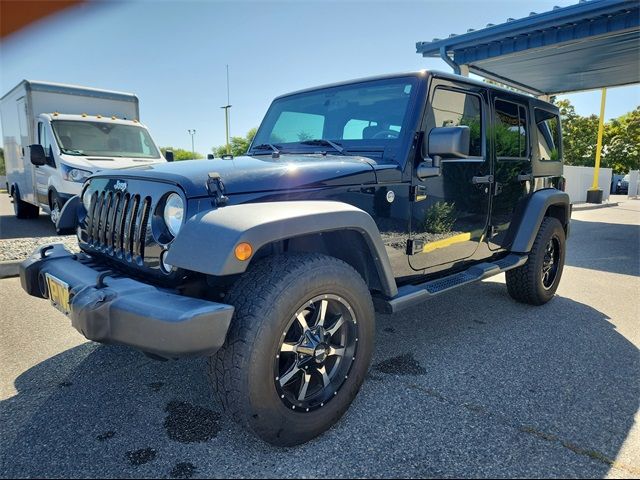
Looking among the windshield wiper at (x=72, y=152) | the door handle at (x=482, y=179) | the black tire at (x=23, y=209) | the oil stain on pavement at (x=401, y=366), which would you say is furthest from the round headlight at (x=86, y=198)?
the black tire at (x=23, y=209)

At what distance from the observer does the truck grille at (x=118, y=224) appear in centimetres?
225

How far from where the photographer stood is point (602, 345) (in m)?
3.39

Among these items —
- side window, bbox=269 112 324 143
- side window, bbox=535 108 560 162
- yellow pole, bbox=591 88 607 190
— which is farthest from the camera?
yellow pole, bbox=591 88 607 190

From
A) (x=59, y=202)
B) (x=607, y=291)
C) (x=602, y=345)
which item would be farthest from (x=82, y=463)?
(x=59, y=202)

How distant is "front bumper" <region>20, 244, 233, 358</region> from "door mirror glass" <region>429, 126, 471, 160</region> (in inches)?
64.3

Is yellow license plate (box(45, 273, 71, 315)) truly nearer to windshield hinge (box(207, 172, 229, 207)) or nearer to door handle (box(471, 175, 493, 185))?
windshield hinge (box(207, 172, 229, 207))

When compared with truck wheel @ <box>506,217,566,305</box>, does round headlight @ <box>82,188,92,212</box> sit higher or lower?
higher

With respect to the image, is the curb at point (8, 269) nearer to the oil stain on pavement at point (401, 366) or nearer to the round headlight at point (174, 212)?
the round headlight at point (174, 212)

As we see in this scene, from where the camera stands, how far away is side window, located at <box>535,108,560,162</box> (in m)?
4.38

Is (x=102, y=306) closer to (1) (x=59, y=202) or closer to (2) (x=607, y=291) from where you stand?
(2) (x=607, y=291)

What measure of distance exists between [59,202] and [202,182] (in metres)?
6.71

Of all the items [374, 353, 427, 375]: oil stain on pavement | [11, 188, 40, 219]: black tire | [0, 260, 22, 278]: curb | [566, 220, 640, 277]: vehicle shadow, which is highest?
[11, 188, 40, 219]: black tire

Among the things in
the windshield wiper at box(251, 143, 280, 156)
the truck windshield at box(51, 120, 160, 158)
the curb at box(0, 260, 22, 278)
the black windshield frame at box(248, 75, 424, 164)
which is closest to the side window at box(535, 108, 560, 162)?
the black windshield frame at box(248, 75, 424, 164)

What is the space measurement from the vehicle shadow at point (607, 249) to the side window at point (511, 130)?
3.37 meters
